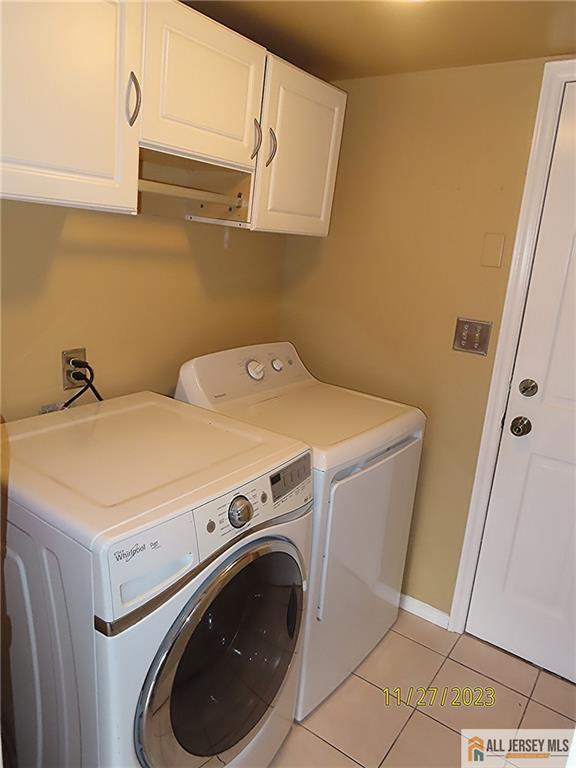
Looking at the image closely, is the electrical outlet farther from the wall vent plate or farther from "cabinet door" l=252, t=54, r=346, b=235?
the wall vent plate

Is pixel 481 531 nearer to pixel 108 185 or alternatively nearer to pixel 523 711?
pixel 523 711

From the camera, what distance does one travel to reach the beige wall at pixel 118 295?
4.92 feet

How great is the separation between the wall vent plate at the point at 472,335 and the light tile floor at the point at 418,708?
115 centimetres

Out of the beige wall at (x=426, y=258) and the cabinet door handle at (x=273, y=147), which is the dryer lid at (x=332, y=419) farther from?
the cabinet door handle at (x=273, y=147)

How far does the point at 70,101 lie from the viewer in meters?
1.17

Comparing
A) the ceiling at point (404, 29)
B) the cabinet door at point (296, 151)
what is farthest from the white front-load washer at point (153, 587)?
the ceiling at point (404, 29)

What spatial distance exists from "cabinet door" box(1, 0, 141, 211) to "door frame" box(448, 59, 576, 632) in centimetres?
128

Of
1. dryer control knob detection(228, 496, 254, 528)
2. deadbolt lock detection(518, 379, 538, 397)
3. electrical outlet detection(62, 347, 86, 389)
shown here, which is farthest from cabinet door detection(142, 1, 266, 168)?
deadbolt lock detection(518, 379, 538, 397)

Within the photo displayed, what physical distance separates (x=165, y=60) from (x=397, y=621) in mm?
2142

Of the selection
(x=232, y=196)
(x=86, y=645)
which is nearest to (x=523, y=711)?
(x=86, y=645)

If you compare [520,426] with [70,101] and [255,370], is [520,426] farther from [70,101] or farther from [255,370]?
[70,101]

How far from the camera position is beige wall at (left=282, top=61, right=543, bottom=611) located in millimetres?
1904

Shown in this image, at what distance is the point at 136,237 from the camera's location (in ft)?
5.82

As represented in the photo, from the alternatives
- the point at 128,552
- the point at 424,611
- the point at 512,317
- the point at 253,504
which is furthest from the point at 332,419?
the point at 424,611
